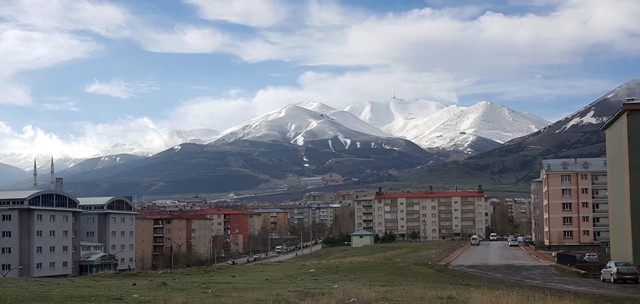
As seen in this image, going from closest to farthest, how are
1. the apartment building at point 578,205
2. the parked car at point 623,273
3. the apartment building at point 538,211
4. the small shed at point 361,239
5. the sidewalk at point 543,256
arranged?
the parked car at point 623,273 < the sidewalk at point 543,256 < the apartment building at point 578,205 < the apartment building at point 538,211 < the small shed at point 361,239

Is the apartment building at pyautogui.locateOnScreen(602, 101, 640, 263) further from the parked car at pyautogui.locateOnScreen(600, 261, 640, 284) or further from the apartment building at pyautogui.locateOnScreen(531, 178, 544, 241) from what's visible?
the apartment building at pyautogui.locateOnScreen(531, 178, 544, 241)

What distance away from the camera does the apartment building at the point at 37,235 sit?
9062 cm

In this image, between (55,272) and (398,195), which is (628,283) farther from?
(398,195)

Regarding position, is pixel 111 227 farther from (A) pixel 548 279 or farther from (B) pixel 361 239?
(A) pixel 548 279

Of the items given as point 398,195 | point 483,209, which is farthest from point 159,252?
point 483,209

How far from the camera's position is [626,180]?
199ft

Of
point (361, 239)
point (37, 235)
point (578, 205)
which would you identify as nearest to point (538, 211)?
point (578, 205)

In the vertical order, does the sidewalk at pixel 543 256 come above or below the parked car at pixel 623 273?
below

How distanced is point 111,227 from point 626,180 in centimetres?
7216

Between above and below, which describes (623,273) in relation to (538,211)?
below

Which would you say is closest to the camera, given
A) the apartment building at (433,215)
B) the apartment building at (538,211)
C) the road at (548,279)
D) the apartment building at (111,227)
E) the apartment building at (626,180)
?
the road at (548,279)

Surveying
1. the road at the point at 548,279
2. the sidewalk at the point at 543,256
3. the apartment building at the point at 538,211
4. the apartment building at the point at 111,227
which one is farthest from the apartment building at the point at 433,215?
the road at the point at 548,279

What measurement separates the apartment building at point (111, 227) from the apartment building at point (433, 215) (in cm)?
6861

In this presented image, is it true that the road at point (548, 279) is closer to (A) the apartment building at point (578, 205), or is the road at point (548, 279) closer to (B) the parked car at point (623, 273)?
(B) the parked car at point (623, 273)
